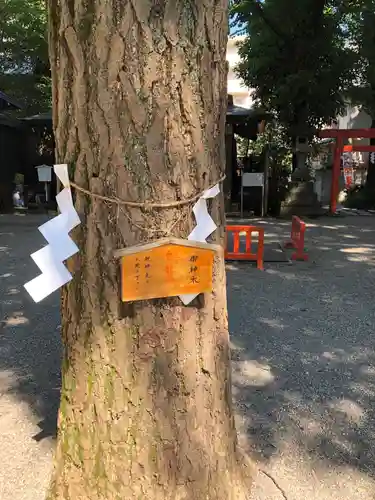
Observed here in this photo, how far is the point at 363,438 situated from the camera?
9.44 ft

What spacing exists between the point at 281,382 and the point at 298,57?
34.8 feet

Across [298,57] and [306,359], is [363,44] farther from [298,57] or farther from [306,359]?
[306,359]

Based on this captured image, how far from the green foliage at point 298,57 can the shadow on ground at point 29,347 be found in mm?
8096

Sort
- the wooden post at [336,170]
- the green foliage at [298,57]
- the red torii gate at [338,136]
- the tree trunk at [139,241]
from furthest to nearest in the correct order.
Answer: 1. the wooden post at [336,170]
2. the red torii gate at [338,136]
3. the green foliage at [298,57]
4. the tree trunk at [139,241]

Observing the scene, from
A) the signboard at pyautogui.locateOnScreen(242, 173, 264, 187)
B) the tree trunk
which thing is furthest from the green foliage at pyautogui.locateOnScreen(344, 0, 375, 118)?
the tree trunk

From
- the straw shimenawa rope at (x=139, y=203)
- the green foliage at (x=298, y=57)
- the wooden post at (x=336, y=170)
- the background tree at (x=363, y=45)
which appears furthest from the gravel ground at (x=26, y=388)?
the background tree at (x=363, y=45)

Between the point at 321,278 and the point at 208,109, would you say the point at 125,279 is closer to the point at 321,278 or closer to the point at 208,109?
the point at 208,109

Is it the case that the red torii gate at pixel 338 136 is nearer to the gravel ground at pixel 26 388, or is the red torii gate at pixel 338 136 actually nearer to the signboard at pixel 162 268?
the gravel ground at pixel 26 388

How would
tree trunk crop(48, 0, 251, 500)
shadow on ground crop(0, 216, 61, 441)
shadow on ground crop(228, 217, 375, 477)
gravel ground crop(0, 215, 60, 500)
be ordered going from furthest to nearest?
shadow on ground crop(0, 216, 61, 441) < shadow on ground crop(228, 217, 375, 477) < gravel ground crop(0, 215, 60, 500) < tree trunk crop(48, 0, 251, 500)

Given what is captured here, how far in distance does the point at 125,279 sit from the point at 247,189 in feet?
41.5

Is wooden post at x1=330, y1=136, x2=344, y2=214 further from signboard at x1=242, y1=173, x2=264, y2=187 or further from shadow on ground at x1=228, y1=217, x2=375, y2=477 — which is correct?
shadow on ground at x1=228, y1=217, x2=375, y2=477

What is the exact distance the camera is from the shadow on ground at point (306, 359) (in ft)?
9.44

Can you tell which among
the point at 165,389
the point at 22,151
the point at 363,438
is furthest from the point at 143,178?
the point at 22,151

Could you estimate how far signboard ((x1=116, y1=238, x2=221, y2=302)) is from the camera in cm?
172
